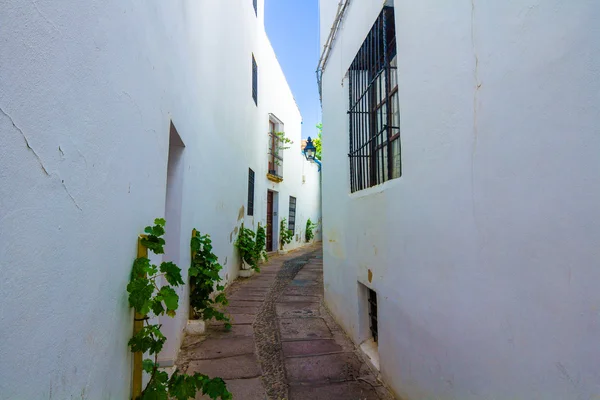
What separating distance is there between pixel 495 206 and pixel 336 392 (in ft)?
6.36

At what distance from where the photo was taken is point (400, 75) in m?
2.49

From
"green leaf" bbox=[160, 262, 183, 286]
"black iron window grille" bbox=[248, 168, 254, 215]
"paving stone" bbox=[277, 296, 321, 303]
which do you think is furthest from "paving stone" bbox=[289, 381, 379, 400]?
"black iron window grille" bbox=[248, 168, 254, 215]

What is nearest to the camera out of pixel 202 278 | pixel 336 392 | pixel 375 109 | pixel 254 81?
pixel 336 392

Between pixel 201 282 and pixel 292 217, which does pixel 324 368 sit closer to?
pixel 201 282

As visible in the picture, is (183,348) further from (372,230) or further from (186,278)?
(372,230)

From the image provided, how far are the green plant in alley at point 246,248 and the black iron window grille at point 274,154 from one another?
143 inches

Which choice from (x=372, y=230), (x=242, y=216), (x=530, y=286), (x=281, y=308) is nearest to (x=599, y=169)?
(x=530, y=286)

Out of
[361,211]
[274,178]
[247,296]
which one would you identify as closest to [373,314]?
[361,211]

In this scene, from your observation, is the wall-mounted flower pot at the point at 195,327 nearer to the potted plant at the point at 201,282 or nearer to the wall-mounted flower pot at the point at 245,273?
the potted plant at the point at 201,282

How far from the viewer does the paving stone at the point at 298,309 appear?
4.43 metres

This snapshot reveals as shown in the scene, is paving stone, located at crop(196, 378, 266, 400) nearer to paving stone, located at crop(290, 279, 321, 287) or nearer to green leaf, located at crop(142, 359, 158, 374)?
green leaf, located at crop(142, 359, 158, 374)

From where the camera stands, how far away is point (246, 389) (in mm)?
2578

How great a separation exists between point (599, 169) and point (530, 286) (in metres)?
0.49

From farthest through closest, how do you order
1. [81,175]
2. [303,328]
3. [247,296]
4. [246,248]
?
[246,248] → [247,296] → [303,328] → [81,175]
